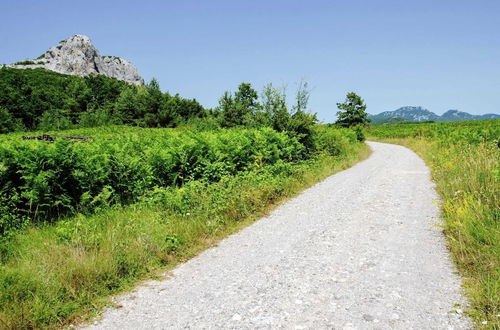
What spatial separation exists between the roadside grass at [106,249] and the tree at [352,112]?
54590 millimetres

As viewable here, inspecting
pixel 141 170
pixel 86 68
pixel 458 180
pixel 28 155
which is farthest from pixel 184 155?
pixel 86 68

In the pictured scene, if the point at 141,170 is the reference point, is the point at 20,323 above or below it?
below

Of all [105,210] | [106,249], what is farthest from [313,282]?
[105,210]

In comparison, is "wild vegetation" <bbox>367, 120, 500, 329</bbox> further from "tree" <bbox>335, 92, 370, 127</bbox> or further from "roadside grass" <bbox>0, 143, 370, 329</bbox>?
"tree" <bbox>335, 92, 370, 127</bbox>

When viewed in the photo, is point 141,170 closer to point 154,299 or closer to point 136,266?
point 136,266

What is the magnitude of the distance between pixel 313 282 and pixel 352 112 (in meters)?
59.3

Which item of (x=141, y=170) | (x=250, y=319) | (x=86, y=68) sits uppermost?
(x=86, y=68)

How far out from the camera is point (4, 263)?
4855 mm

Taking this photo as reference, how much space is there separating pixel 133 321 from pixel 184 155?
22.1 feet

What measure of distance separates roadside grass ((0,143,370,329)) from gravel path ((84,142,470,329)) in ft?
1.19

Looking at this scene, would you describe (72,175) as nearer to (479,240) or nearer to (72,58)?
(479,240)

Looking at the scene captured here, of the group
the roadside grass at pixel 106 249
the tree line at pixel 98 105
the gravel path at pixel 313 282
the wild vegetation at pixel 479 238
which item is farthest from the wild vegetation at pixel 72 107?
the wild vegetation at pixel 479 238

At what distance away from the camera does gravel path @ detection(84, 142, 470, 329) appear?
3561 mm

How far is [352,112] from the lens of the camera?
196 feet
